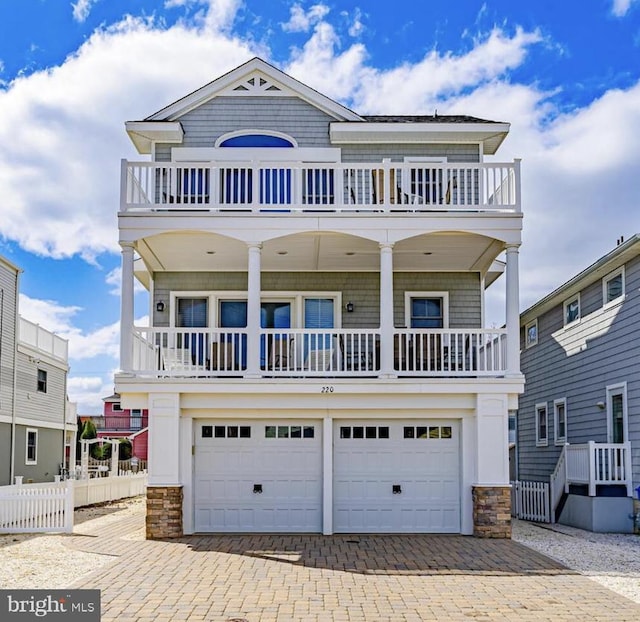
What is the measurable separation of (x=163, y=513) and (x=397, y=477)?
4388 millimetres

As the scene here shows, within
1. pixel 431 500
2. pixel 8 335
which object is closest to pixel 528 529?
pixel 431 500

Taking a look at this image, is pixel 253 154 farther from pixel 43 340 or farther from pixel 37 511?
pixel 43 340

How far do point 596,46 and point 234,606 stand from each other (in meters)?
13.8

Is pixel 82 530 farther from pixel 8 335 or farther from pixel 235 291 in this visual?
pixel 8 335

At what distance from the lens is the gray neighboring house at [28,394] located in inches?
1038

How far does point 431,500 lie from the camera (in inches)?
623

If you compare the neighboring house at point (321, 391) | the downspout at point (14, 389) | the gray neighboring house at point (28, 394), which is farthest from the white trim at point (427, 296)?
the downspout at point (14, 389)

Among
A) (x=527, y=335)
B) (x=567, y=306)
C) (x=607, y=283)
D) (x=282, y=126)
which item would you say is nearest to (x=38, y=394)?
(x=282, y=126)

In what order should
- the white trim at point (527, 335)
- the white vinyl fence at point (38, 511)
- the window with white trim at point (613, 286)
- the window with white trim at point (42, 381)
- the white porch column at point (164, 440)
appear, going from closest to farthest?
the white porch column at point (164, 440), the white vinyl fence at point (38, 511), the window with white trim at point (613, 286), the white trim at point (527, 335), the window with white trim at point (42, 381)

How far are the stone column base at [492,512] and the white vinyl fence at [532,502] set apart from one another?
13.3 ft

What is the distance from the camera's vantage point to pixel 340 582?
1074cm

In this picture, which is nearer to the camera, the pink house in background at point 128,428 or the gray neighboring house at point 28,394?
the gray neighboring house at point 28,394

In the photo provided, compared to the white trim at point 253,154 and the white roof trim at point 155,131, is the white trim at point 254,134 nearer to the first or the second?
the white trim at point 253,154

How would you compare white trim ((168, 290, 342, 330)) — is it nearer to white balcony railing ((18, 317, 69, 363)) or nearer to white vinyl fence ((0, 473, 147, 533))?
white vinyl fence ((0, 473, 147, 533))
